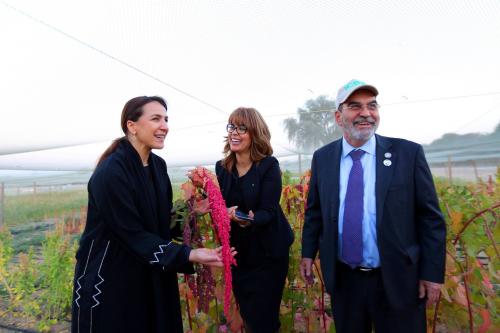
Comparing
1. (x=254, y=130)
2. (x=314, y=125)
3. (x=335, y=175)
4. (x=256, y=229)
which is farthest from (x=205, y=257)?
(x=314, y=125)

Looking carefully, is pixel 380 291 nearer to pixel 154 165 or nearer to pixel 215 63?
pixel 154 165

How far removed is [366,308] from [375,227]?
0.42 meters

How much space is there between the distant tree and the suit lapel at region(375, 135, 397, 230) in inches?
219

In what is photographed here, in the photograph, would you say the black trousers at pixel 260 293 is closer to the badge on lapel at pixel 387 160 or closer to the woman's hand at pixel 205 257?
the woman's hand at pixel 205 257

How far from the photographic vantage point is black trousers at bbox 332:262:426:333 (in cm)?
159

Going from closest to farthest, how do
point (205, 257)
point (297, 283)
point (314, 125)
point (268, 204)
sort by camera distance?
point (205, 257), point (268, 204), point (297, 283), point (314, 125)

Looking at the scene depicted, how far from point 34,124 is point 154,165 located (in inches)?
155

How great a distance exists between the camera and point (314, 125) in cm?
809

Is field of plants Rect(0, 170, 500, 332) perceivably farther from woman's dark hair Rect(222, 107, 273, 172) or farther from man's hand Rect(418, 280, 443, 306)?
woman's dark hair Rect(222, 107, 273, 172)

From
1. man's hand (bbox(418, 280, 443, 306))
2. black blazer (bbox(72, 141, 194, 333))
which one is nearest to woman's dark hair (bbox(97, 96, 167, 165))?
black blazer (bbox(72, 141, 194, 333))

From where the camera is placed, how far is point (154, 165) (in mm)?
1764

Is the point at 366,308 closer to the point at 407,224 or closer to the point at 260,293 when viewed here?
the point at 407,224

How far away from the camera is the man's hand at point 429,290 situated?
155 centimetres

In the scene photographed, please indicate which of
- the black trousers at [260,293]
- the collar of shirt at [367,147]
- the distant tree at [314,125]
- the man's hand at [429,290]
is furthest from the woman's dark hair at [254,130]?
the distant tree at [314,125]
